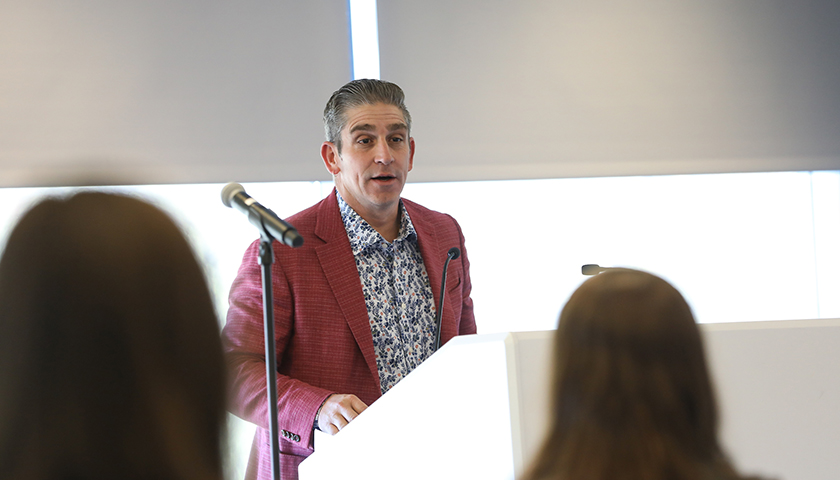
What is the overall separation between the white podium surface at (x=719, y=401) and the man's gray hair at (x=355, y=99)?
108 cm

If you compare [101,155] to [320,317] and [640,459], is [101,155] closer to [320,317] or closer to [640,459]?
[320,317]

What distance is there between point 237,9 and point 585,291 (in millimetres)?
2682

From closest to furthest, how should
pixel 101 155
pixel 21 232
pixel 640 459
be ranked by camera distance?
1. pixel 21 232
2. pixel 640 459
3. pixel 101 155

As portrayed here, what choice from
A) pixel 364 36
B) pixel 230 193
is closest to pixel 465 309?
pixel 230 193

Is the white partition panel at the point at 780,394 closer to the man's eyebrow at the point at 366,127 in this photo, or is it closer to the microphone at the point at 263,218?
the microphone at the point at 263,218

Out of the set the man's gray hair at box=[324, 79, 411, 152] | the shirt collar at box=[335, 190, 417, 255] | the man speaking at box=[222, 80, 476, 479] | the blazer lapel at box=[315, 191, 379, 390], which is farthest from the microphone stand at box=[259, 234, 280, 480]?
the man's gray hair at box=[324, 79, 411, 152]

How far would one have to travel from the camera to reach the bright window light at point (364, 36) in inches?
126

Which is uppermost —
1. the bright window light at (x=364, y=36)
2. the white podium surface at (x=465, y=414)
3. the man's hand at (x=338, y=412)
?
the bright window light at (x=364, y=36)

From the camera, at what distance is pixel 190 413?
578mm

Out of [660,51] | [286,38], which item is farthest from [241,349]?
[660,51]

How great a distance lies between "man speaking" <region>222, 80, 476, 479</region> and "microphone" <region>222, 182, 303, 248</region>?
489 mm

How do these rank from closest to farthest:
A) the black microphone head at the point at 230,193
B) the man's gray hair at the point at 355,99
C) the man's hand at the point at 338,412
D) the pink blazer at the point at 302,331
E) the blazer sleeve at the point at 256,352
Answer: the black microphone head at the point at 230,193, the man's hand at the point at 338,412, the blazer sleeve at the point at 256,352, the pink blazer at the point at 302,331, the man's gray hair at the point at 355,99

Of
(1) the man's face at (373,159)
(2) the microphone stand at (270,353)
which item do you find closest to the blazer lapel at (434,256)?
(1) the man's face at (373,159)

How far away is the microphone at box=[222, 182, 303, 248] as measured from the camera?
1.05 metres
